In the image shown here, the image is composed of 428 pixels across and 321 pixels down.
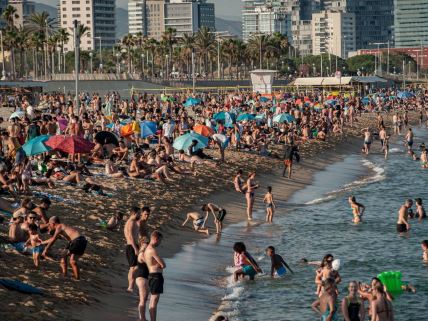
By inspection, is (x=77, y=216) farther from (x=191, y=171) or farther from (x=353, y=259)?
(x=191, y=171)

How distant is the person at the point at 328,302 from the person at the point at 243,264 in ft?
11.0

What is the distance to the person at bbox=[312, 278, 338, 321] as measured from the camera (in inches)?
626

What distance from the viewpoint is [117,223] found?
21.5 m

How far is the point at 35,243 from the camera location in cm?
1712

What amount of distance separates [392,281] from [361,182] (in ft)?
67.6

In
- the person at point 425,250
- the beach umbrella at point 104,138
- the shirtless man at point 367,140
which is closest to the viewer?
the person at point 425,250

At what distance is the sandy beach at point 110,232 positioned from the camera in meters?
15.2

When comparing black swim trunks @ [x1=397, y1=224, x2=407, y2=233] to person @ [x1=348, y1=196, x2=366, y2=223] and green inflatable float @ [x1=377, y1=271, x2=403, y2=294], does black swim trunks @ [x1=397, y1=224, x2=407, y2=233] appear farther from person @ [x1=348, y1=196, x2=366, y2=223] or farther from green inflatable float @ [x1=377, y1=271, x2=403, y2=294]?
green inflatable float @ [x1=377, y1=271, x2=403, y2=294]

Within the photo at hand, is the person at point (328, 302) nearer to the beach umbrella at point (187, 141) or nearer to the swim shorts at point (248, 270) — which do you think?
the swim shorts at point (248, 270)

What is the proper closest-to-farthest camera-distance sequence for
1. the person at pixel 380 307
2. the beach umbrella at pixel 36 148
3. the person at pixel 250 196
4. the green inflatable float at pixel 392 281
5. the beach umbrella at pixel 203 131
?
1. the person at pixel 380 307
2. the green inflatable float at pixel 392 281
3. the beach umbrella at pixel 36 148
4. the person at pixel 250 196
5. the beach umbrella at pixel 203 131

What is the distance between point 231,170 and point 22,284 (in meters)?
20.2

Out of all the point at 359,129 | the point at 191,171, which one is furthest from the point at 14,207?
the point at 359,129

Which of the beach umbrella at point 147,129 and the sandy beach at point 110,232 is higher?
the beach umbrella at point 147,129

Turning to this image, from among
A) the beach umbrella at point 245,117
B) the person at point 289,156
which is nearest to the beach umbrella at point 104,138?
the person at point 289,156
